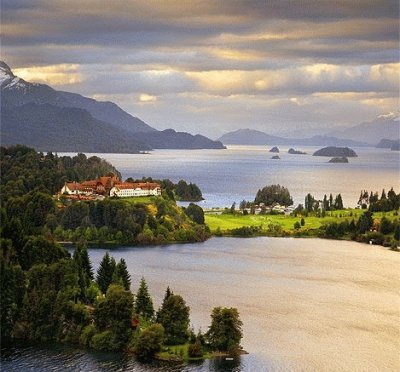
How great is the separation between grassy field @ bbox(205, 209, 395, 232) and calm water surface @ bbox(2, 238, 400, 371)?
6.82 metres

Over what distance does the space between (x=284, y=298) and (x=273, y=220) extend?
33347 mm

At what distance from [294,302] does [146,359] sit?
11.2 m

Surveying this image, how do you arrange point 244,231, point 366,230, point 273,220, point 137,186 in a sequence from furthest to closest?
point 273,220 < point 137,186 < point 244,231 < point 366,230

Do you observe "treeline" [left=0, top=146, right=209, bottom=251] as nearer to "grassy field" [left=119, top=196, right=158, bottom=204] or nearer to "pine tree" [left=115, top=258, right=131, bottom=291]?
"grassy field" [left=119, top=196, right=158, bottom=204]

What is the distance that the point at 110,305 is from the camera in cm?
3488

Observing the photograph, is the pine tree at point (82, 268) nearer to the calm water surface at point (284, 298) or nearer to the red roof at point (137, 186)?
the calm water surface at point (284, 298)

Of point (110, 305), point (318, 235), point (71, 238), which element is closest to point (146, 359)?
point (110, 305)

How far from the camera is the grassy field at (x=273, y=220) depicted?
71.6 metres

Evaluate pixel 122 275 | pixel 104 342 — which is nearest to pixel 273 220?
pixel 122 275

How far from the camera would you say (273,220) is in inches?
2987

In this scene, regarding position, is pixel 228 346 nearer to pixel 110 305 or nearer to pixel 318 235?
pixel 110 305

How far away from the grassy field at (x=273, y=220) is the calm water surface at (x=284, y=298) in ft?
22.4

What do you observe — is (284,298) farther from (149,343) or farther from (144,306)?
(149,343)

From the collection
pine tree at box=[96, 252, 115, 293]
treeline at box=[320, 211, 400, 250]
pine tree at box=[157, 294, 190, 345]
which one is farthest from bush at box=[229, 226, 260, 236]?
pine tree at box=[157, 294, 190, 345]
